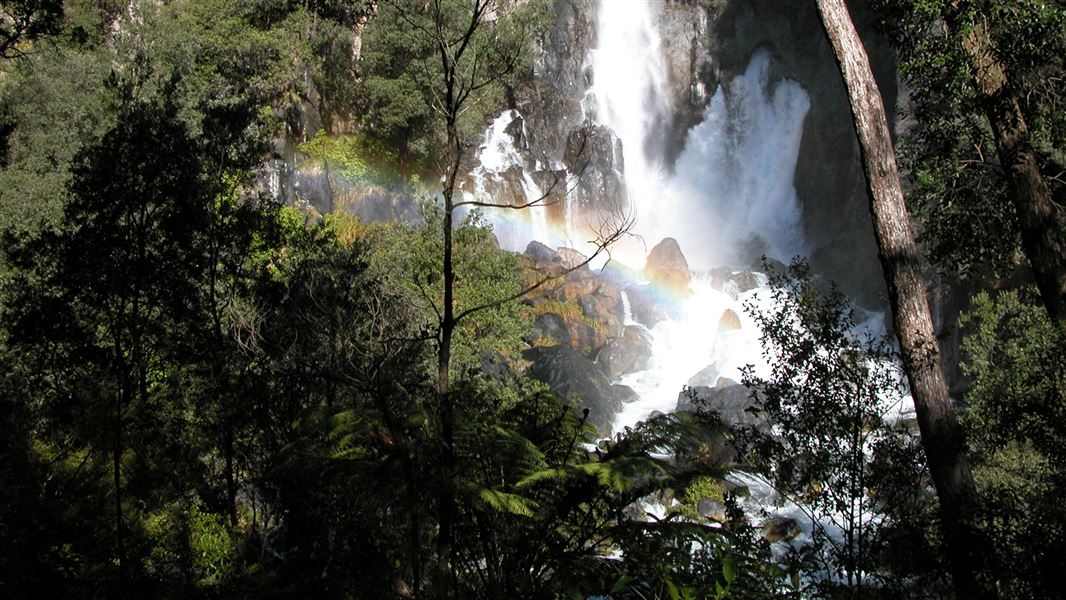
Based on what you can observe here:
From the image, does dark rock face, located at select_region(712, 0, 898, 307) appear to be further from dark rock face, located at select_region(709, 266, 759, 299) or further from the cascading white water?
dark rock face, located at select_region(709, 266, 759, 299)

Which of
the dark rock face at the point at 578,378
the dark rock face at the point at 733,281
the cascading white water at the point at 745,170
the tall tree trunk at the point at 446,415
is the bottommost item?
the tall tree trunk at the point at 446,415

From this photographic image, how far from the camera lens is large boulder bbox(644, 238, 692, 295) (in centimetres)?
2883

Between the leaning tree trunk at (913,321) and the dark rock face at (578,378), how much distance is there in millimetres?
14213

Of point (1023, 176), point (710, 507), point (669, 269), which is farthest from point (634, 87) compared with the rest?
point (1023, 176)

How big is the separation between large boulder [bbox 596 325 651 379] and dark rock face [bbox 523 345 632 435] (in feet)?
5.03

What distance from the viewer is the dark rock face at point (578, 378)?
2028cm

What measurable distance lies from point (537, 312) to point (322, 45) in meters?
11.9

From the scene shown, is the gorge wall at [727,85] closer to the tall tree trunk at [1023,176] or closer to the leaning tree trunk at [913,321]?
the tall tree trunk at [1023,176]

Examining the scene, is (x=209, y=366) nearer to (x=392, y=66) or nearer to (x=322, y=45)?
(x=392, y=66)

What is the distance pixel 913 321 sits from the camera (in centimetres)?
566

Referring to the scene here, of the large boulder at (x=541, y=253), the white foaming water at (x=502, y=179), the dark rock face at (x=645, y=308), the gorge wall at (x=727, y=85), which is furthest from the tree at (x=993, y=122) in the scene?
the white foaming water at (x=502, y=179)

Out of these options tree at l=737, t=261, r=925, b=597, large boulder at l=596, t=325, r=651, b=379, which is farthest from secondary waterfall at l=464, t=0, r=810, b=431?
tree at l=737, t=261, r=925, b=597

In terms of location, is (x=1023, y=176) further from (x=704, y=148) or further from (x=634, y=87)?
(x=634, y=87)

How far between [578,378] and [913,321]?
15.3 meters
